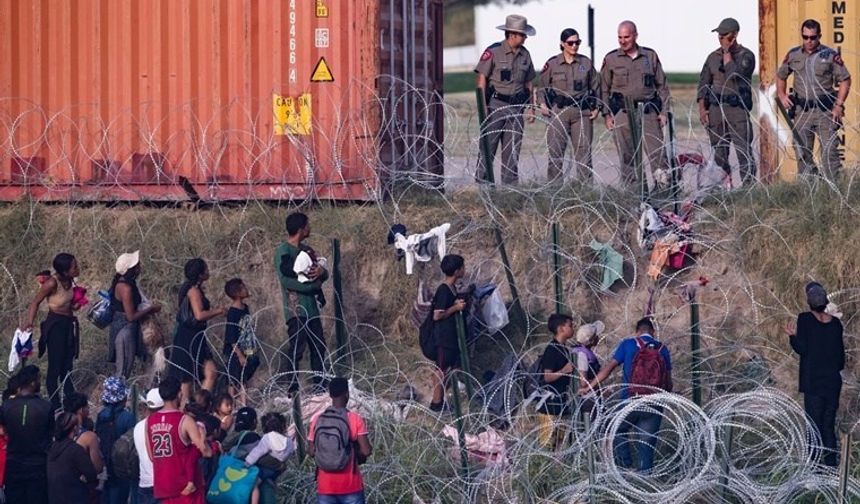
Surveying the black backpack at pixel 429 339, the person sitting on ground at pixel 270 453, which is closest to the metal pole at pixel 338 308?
the black backpack at pixel 429 339

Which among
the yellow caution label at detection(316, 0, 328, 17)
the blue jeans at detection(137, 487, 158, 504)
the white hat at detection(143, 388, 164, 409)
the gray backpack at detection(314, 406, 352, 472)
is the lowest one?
the blue jeans at detection(137, 487, 158, 504)

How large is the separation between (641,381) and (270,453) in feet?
7.87

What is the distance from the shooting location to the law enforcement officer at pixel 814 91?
1296cm

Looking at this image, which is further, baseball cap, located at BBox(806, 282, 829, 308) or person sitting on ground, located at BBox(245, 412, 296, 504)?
baseball cap, located at BBox(806, 282, 829, 308)

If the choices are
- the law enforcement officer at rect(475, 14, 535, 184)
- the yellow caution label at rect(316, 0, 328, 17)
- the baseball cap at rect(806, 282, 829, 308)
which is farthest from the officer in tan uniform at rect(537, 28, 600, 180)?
the baseball cap at rect(806, 282, 829, 308)

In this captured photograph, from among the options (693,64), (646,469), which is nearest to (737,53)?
(646,469)

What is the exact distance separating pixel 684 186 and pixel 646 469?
3705mm

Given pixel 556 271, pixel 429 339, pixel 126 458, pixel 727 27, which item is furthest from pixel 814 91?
pixel 126 458

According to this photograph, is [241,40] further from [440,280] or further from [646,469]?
[646,469]

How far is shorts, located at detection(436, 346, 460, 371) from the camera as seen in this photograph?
11.3 meters

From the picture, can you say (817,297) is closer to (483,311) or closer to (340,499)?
(483,311)

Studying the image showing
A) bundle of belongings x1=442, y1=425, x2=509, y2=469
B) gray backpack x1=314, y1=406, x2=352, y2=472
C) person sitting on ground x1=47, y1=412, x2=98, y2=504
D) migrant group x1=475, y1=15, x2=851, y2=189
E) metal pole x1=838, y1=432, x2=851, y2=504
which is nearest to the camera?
metal pole x1=838, y1=432, x2=851, y2=504

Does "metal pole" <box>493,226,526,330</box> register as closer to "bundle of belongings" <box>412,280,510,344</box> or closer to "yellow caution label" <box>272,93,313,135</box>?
"bundle of belongings" <box>412,280,510,344</box>

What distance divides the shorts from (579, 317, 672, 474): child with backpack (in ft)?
4.22
